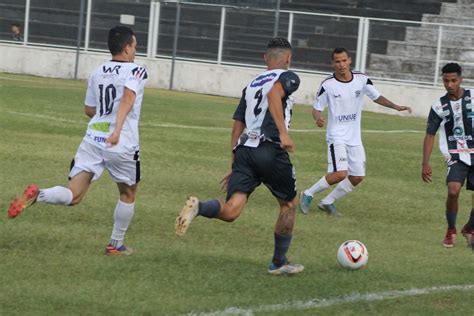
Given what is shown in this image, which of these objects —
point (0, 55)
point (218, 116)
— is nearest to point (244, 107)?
point (218, 116)

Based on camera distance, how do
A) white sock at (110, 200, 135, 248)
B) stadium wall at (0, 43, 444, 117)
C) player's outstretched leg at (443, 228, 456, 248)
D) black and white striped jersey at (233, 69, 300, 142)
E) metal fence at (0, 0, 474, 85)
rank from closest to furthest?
black and white striped jersey at (233, 69, 300, 142)
white sock at (110, 200, 135, 248)
player's outstretched leg at (443, 228, 456, 248)
stadium wall at (0, 43, 444, 117)
metal fence at (0, 0, 474, 85)

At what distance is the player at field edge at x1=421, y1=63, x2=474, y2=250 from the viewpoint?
37.1 feet

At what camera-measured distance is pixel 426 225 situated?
1260 cm

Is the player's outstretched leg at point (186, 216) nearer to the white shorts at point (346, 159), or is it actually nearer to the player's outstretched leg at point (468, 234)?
the player's outstretched leg at point (468, 234)

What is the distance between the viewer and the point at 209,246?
10.4 meters

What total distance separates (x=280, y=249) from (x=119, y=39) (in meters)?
2.26

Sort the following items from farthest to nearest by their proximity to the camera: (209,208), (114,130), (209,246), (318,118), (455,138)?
(318,118) < (455,138) < (209,246) < (114,130) < (209,208)

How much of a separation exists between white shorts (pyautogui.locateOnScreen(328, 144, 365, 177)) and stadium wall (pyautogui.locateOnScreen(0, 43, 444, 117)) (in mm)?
17525

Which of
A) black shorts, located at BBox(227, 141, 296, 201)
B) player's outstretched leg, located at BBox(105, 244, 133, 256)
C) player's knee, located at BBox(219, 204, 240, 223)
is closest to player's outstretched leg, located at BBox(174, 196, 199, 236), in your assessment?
player's knee, located at BBox(219, 204, 240, 223)

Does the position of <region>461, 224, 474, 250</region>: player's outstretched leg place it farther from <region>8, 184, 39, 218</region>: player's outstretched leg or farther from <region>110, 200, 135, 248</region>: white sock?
<region>8, 184, 39, 218</region>: player's outstretched leg

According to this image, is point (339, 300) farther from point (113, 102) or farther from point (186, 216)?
point (113, 102)

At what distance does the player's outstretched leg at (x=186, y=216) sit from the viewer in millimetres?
8414

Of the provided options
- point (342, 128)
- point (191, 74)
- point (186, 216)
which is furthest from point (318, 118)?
point (191, 74)

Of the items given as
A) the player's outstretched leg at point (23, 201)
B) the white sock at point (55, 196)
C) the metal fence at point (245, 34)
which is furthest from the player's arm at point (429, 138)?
the metal fence at point (245, 34)
